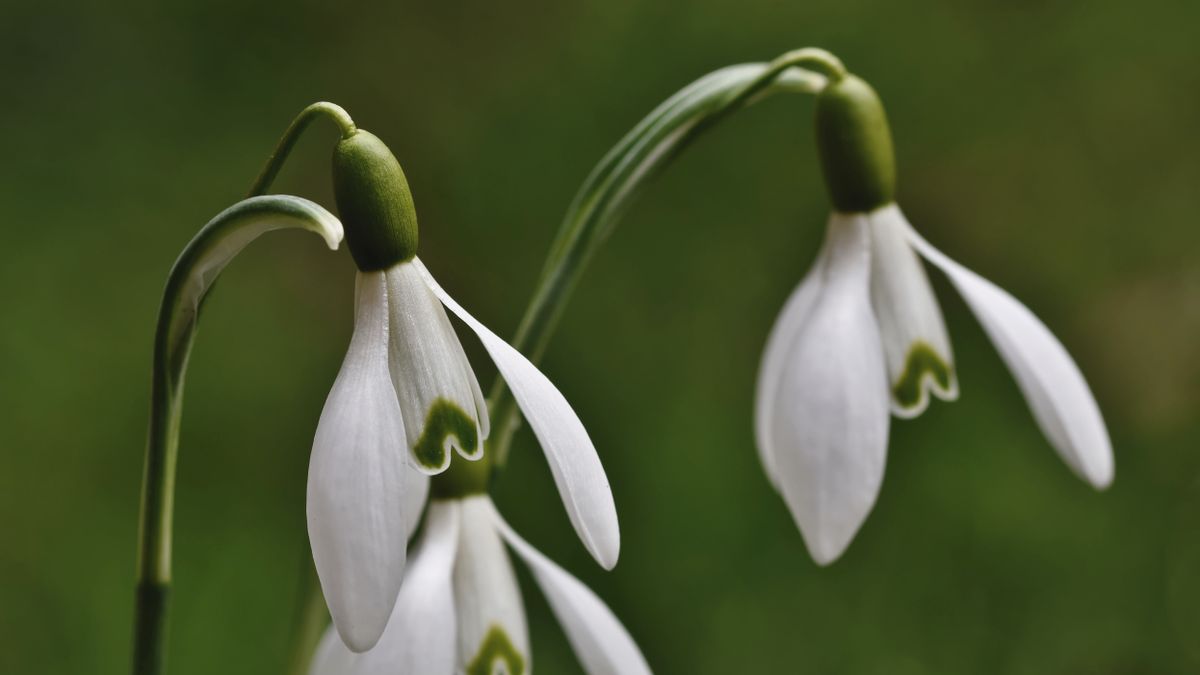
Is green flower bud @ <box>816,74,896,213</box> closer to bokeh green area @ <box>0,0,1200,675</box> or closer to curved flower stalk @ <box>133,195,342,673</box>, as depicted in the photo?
curved flower stalk @ <box>133,195,342,673</box>

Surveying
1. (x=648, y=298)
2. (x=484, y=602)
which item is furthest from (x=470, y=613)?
(x=648, y=298)

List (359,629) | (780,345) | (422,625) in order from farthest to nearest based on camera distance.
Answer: (780,345)
(422,625)
(359,629)

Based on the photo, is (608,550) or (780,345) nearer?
(608,550)

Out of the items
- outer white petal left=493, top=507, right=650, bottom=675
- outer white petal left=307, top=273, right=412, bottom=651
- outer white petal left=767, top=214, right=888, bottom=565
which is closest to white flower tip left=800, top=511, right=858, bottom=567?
outer white petal left=767, top=214, right=888, bottom=565

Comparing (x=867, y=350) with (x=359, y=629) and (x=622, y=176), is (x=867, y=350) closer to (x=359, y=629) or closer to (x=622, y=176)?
(x=622, y=176)

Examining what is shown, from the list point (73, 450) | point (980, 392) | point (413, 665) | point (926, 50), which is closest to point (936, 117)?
point (926, 50)
